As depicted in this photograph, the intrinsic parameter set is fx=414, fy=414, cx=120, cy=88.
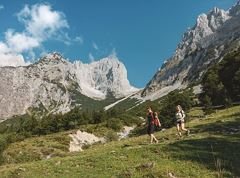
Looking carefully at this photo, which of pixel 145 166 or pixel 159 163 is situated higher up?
pixel 159 163

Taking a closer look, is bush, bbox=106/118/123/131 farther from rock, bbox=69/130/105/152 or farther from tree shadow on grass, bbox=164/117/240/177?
tree shadow on grass, bbox=164/117/240/177

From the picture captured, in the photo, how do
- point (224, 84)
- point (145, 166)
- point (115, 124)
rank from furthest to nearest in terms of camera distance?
point (115, 124) < point (224, 84) < point (145, 166)

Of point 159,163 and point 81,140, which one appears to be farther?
point 81,140

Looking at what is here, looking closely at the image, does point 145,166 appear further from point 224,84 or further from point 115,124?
point 224,84

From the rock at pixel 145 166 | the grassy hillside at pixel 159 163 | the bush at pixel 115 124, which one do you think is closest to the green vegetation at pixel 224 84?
the bush at pixel 115 124

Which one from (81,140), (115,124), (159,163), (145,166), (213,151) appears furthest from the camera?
(115,124)

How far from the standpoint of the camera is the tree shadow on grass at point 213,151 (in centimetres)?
2622

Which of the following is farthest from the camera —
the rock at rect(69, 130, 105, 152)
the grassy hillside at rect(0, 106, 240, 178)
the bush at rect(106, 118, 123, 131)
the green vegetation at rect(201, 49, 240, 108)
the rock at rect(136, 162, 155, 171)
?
the bush at rect(106, 118, 123, 131)

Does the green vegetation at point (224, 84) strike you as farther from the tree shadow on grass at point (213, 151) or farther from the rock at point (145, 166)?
the rock at point (145, 166)

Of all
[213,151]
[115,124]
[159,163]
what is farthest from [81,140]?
[159,163]

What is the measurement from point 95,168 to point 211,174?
8.52 meters

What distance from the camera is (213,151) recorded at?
30.6 meters

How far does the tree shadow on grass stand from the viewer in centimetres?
2622

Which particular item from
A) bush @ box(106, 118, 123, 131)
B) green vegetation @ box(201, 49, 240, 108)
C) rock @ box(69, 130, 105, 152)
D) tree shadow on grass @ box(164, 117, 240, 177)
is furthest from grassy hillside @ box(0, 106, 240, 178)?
bush @ box(106, 118, 123, 131)
